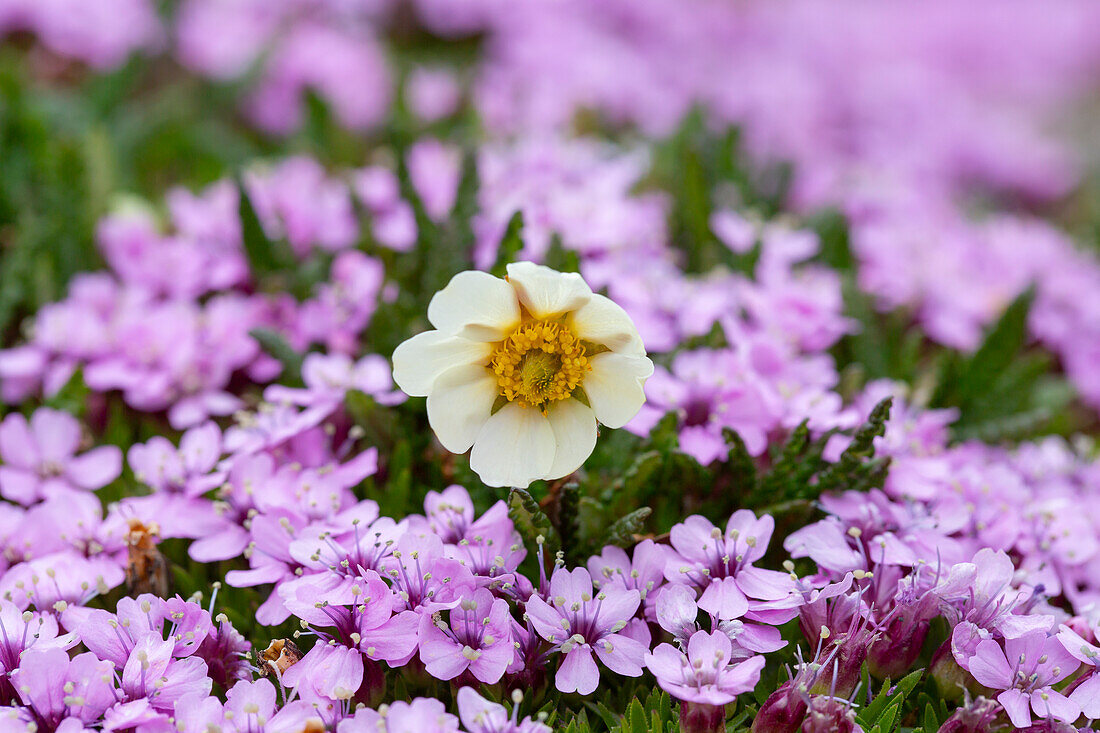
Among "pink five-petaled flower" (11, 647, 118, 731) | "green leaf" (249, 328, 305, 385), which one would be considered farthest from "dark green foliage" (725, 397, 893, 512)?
"pink five-petaled flower" (11, 647, 118, 731)

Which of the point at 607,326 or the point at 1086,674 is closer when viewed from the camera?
the point at 607,326

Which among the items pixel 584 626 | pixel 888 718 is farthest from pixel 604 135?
pixel 888 718

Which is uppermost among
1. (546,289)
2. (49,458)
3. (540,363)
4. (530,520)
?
(546,289)

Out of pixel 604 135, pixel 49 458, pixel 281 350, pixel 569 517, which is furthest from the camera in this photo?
pixel 604 135

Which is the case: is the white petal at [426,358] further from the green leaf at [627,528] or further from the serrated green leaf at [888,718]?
the serrated green leaf at [888,718]

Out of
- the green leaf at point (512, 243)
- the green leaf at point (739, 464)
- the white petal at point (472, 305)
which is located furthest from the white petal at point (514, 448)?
the green leaf at point (512, 243)

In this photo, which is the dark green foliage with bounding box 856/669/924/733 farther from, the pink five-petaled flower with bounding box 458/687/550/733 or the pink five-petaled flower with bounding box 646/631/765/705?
the pink five-petaled flower with bounding box 458/687/550/733

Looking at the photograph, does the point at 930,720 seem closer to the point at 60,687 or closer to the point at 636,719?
the point at 636,719

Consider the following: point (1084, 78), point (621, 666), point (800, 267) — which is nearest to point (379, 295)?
point (621, 666)
